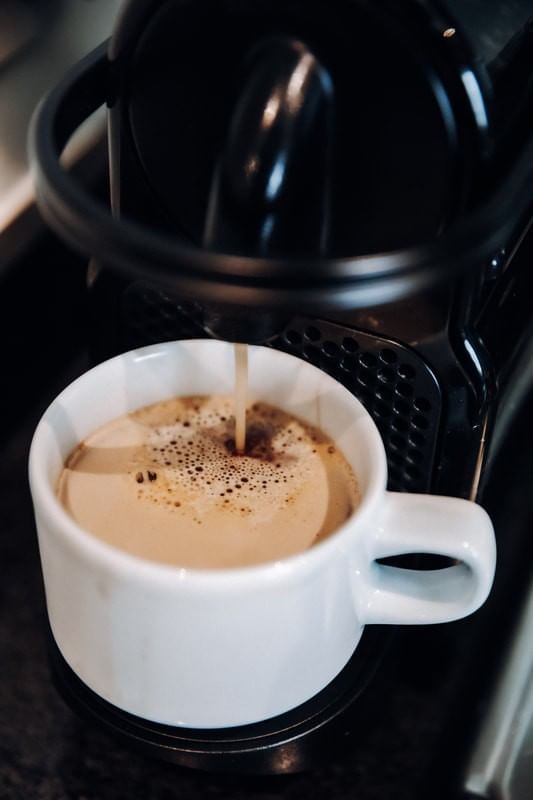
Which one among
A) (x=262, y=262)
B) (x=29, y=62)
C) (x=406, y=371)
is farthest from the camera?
(x=29, y=62)

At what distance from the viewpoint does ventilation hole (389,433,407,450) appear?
36cm

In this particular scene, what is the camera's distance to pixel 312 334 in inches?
14.5

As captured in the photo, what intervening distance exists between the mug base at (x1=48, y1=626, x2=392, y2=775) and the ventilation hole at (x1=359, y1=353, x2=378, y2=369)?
0.38 feet

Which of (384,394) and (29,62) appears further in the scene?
(29,62)

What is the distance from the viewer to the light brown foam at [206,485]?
0.34 metres

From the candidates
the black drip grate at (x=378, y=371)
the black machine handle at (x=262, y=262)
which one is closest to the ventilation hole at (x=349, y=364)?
the black drip grate at (x=378, y=371)

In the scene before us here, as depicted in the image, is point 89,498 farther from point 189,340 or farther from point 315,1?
point 315,1

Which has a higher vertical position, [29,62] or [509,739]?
[29,62]

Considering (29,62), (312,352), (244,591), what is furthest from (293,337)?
(29,62)

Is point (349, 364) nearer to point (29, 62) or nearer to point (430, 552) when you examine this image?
point (430, 552)

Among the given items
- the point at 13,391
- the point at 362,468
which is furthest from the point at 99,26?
the point at 362,468

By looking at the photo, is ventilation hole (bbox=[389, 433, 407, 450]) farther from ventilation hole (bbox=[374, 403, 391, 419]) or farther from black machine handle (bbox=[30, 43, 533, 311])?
black machine handle (bbox=[30, 43, 533, 311])

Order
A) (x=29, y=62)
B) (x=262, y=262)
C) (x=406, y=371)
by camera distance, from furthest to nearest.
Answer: (x=29, y=62) < (x=406, y=371) < (x=262, y=262)

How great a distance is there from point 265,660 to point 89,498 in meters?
0.08
